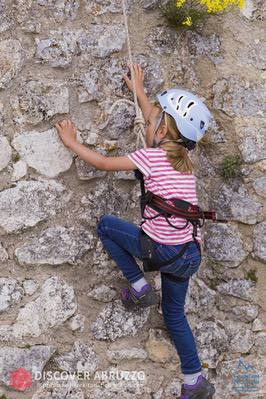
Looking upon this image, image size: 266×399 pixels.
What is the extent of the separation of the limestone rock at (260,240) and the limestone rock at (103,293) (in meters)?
0.95

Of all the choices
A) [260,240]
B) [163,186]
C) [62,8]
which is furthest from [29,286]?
[62,8]

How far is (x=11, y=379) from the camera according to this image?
351cm

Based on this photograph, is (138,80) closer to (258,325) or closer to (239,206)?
(239,206)

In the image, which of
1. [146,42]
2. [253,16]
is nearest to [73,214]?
[146,42]

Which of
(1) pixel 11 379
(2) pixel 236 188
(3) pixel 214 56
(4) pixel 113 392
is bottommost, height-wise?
(4) pixel 113 392

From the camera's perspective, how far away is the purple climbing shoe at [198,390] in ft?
12.1

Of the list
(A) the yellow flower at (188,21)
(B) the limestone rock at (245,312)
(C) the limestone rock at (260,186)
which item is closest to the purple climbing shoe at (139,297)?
(B) the limestone rock at (245,312)

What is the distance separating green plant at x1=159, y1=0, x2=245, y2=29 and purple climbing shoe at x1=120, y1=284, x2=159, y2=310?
5.25 feet

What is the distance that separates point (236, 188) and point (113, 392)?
144cm

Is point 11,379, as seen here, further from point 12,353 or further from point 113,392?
point 113,392

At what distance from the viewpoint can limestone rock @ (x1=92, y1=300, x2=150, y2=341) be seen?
3738 millimetres

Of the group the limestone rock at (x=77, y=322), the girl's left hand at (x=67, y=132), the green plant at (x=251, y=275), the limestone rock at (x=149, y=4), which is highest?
the limestone rock at (x=149, y=4)

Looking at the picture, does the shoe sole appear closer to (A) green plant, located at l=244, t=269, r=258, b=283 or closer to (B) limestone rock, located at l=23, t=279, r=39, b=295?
(A) green plant, located at l=244, t=269, r=258, b=283

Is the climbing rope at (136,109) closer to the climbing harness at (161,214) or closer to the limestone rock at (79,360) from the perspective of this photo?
the climbing harness at (161,214)
